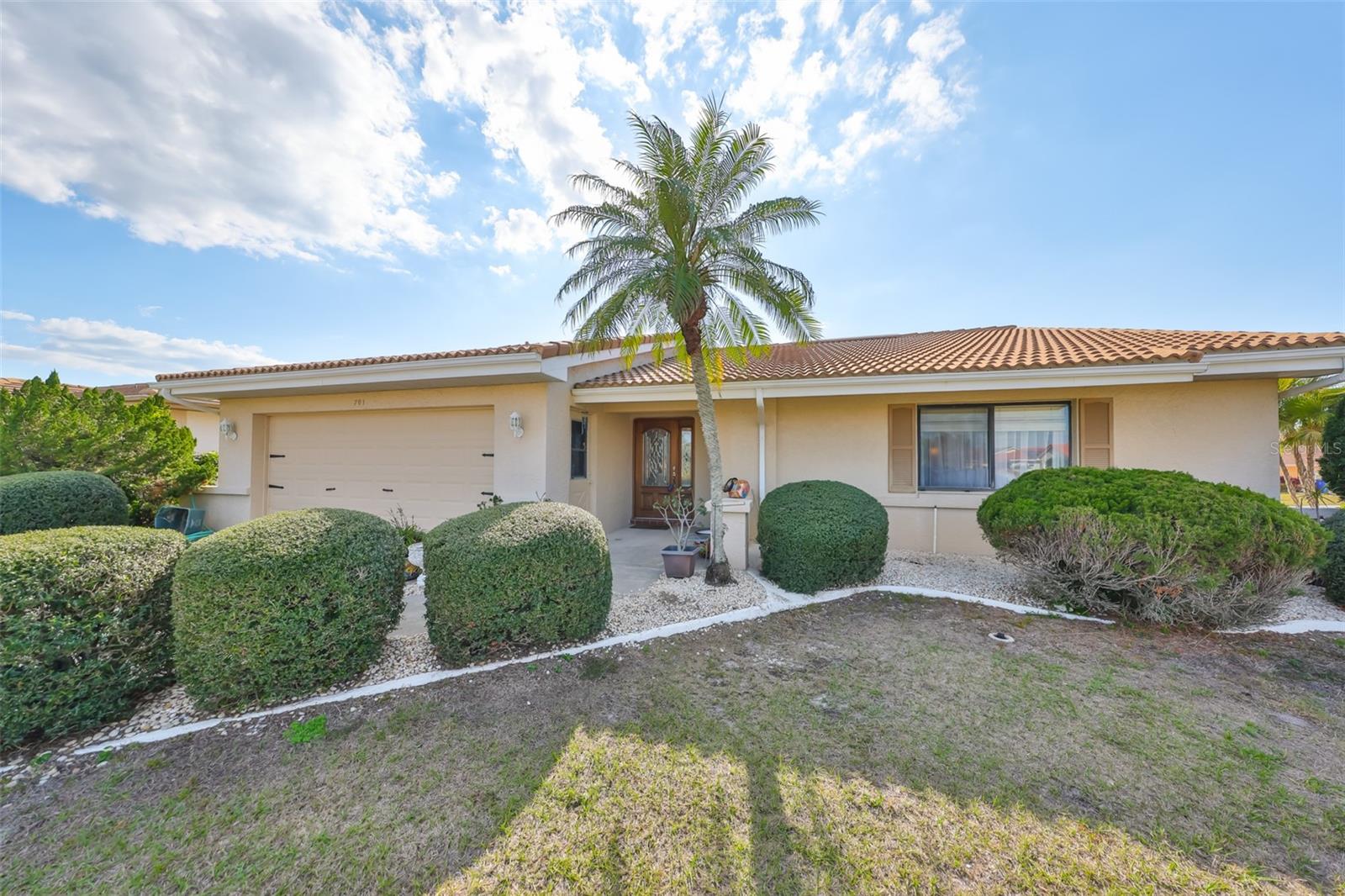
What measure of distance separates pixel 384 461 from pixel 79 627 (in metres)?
6.84

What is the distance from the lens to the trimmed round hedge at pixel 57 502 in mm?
6965

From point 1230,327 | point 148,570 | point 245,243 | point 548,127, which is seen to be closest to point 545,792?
point 148,570

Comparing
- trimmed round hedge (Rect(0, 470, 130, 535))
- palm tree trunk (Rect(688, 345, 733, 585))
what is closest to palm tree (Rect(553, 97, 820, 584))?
palm tree trunk (Rect(688, 345, 733, 585))

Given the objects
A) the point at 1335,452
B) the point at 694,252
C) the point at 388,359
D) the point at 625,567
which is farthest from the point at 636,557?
the point at 1335,452

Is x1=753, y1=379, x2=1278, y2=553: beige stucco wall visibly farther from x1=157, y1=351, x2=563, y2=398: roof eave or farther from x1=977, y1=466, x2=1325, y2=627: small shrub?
x1=157, y1=351, x2=563, y2=398: roof eave

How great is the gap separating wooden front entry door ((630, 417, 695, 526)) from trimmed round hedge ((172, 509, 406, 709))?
759 cm

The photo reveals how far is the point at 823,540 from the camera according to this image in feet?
21.1

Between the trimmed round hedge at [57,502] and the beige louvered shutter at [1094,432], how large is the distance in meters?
16.3

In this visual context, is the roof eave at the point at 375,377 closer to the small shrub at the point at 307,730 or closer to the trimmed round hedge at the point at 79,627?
the trimmed round hedge at the point at 79,627

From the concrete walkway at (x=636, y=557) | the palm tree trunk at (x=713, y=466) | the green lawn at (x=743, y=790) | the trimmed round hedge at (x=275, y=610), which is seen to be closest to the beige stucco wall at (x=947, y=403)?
the concrete walkway at (x=636, y=557)

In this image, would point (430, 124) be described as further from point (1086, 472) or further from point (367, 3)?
point (1086, 472)

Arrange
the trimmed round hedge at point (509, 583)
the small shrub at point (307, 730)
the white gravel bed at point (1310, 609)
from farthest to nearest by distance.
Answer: the white gravel bed at point (1310, 609) → the trimmed round hedge at point (509, 583) → the small shrub at point (307, 730)

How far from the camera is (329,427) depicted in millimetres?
10211

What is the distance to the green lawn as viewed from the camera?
2.33 metres
